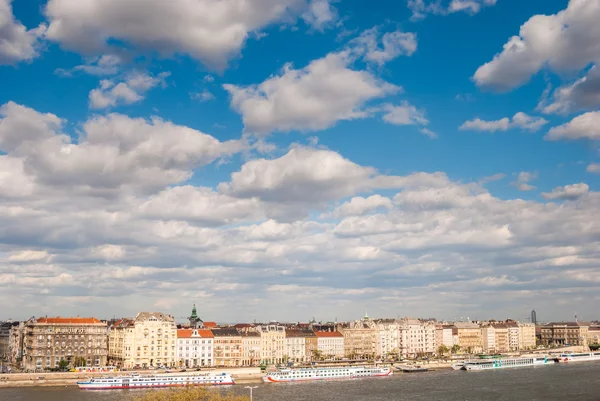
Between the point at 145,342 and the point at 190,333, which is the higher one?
the point at 190,333

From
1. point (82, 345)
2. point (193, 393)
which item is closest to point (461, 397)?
point (193, 393)

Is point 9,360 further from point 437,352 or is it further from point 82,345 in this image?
point 437,352

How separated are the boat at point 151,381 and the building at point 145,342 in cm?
2466

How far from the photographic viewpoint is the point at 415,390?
3789 inches

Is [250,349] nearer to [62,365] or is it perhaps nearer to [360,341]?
[360,341]

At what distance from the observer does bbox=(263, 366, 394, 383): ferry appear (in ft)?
378

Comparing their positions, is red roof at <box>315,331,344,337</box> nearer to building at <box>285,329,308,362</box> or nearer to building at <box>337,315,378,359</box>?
building at <box>337,315,378,359</box>

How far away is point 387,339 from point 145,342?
7122cm

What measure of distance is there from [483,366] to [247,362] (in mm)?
50454

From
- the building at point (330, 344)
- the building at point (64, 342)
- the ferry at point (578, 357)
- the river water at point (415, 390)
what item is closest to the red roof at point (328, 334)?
the building at point (330, 344)

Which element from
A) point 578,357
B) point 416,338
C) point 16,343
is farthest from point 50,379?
point 578,357

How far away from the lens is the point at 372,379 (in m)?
120

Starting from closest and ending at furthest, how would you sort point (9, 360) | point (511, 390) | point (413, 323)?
1. point (511, 390)
2. point (9, 360)
3. point (413, 323)

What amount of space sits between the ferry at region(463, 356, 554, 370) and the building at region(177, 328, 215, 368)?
53.8m
